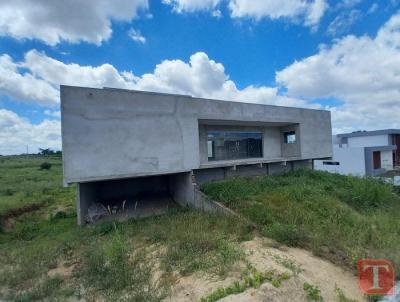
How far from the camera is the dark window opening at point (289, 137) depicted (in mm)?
13961

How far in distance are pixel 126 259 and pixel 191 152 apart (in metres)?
5.27

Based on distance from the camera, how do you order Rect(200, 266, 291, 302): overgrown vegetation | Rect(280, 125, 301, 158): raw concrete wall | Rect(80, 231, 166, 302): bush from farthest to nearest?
Rect(280, 125, 301, 158): raw concrete wall → Rect(80, 231, 166, 302): bush → Rect(200, 266, 291, 302): overgrown vegetation

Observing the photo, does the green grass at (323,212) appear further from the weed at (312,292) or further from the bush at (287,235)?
the weed at (312,292)

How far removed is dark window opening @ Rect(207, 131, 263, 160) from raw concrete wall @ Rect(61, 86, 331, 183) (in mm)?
1707

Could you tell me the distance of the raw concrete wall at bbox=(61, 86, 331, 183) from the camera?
7508 mm

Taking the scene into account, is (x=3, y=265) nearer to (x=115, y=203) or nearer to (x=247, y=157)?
(x=115, y=203)

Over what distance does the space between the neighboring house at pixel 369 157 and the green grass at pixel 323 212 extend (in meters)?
14.9

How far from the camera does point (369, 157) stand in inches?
955

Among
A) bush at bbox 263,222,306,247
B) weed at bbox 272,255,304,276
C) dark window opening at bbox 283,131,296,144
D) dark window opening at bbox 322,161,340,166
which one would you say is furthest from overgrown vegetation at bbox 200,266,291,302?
dark window opening at bbox 322,161,340,166

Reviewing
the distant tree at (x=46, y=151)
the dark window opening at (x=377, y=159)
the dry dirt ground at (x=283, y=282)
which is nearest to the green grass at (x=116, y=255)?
the dry dirt ground at (x=283, y=282)

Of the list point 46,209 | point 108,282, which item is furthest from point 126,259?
point 46,209

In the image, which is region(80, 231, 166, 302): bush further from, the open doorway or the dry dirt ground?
the open doorway

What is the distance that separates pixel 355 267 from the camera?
15.5ft

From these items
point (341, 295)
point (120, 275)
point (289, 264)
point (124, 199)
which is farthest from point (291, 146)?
point (120, 275)
